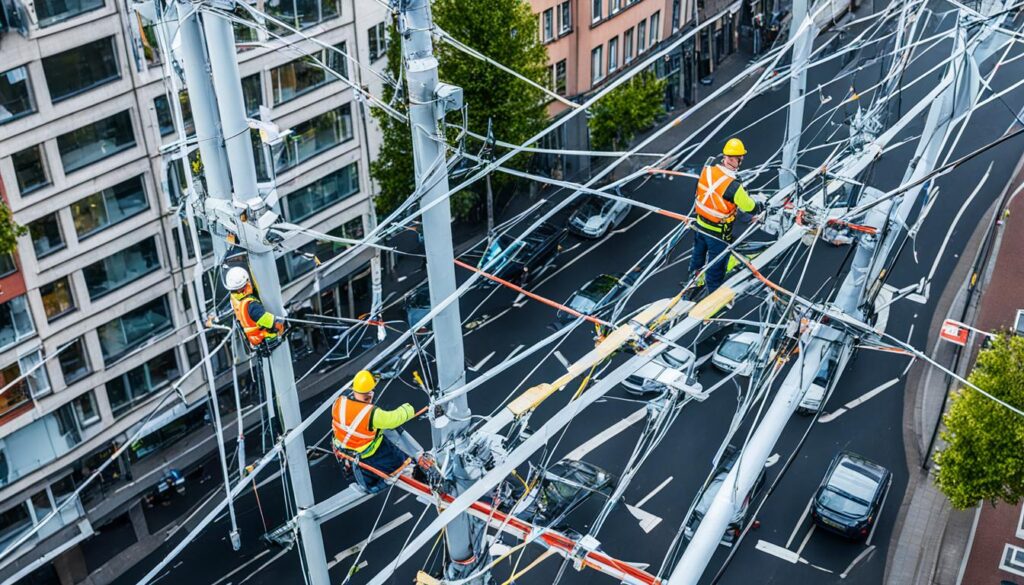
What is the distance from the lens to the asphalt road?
1344 inches

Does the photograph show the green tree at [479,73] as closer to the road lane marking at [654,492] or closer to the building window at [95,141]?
the building window at [95,141]

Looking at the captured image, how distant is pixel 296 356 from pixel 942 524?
906 inches

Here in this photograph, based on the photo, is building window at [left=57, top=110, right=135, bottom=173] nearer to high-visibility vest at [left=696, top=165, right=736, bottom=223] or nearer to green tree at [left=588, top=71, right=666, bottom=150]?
high-visibility vest at [left=696, top=165, right=736, bottom=223]

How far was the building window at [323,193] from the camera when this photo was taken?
4066 cm

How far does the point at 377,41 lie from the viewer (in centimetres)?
4278

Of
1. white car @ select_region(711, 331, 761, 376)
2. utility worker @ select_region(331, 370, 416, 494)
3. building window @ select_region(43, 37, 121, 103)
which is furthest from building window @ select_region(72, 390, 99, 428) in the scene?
white car @ select_region(711, 331, 761, 376)

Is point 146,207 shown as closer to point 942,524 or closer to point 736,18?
point 942,524

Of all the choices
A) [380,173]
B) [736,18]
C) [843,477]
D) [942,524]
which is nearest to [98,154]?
[380,173]

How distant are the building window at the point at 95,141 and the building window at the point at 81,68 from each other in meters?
1.17

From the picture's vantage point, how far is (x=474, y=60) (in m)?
42.1

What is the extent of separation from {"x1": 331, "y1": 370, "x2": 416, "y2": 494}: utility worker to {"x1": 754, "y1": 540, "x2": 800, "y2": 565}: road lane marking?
18.4 meters

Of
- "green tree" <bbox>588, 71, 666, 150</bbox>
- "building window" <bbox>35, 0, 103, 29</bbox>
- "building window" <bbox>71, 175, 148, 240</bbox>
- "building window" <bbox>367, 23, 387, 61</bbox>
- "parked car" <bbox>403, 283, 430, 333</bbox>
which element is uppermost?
"building window" <bbox>35, 0, 103, 29</bbox>

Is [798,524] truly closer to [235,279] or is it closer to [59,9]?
[235,279]

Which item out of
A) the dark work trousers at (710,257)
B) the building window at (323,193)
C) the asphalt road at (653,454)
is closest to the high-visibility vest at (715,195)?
the dark work trousers at (710,257)
